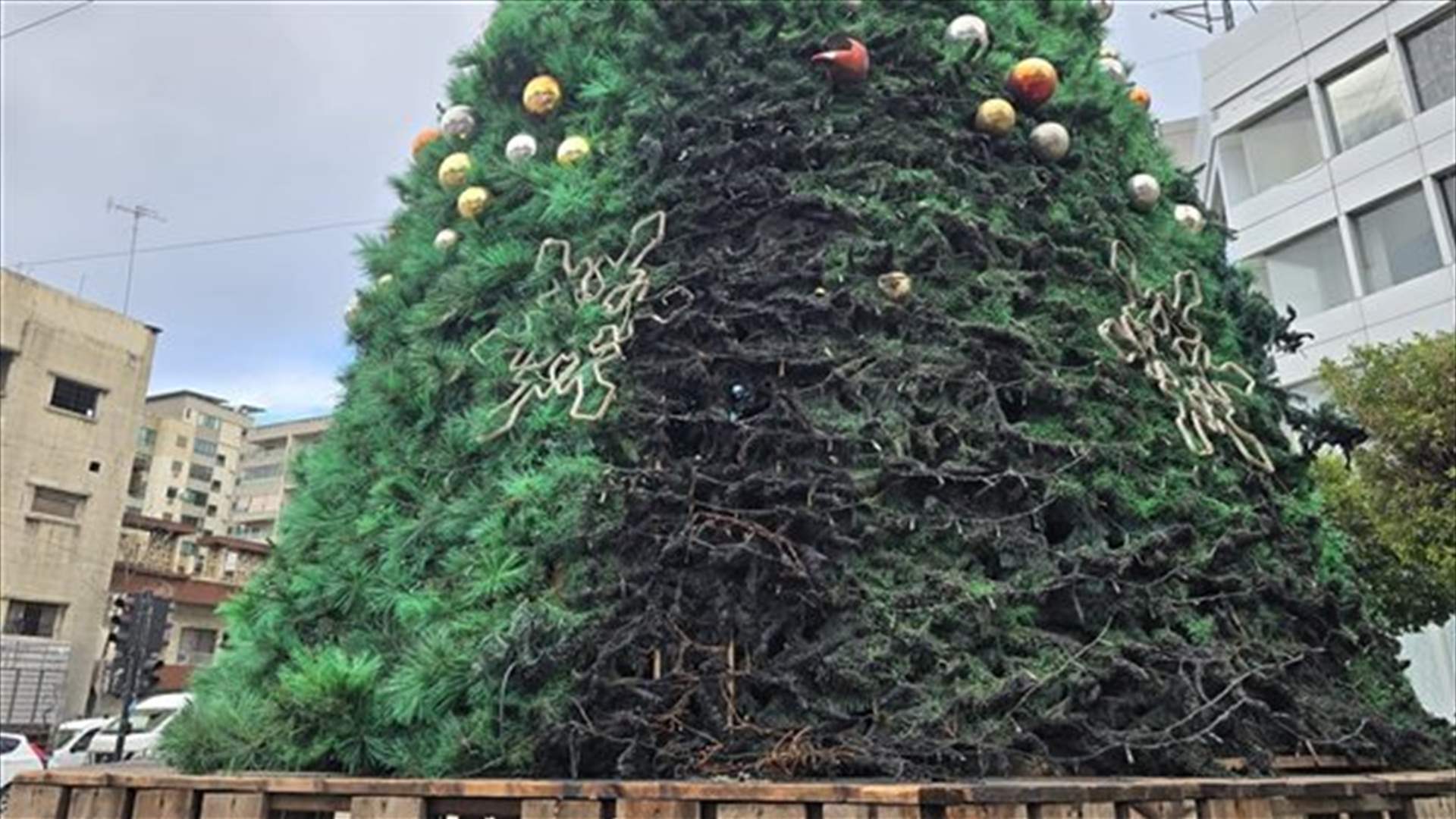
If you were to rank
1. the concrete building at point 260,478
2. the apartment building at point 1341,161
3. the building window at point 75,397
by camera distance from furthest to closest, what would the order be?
the concrete building at point 260,478, the building window at point 75,397, the apartment building at point 1341,161

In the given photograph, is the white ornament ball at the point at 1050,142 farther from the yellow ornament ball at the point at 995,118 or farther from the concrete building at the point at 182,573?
the concrete building at the point at 182,573

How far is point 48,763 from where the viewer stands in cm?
1427

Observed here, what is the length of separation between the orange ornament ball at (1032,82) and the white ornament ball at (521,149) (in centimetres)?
189

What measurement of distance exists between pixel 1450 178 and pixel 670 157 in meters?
14.1

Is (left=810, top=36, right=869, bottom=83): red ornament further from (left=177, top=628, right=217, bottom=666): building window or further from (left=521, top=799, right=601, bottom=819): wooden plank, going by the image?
(left=177, top=628, right=217, bottom=666): building window

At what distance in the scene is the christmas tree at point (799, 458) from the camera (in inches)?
98.0

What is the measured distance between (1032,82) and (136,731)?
19338mm

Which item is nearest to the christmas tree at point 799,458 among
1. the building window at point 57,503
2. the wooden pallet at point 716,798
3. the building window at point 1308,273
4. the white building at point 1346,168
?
the wooden pallet at point 716,798

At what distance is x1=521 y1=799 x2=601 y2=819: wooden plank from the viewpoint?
6.94 feet

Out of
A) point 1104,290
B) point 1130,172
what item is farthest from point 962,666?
point 1130,172

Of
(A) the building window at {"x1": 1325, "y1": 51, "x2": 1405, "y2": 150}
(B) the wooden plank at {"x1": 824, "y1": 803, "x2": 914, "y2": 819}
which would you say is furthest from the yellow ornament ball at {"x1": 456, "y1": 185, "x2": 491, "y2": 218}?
(A) the building window at {"x1": 1325, "y1": 51, "x2": 1405, "y2": 150}

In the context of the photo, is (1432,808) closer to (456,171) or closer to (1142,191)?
(1142,191)

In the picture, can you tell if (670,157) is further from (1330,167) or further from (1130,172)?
(1330,167)

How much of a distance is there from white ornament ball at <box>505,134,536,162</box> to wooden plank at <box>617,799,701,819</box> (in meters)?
→ 2.52
